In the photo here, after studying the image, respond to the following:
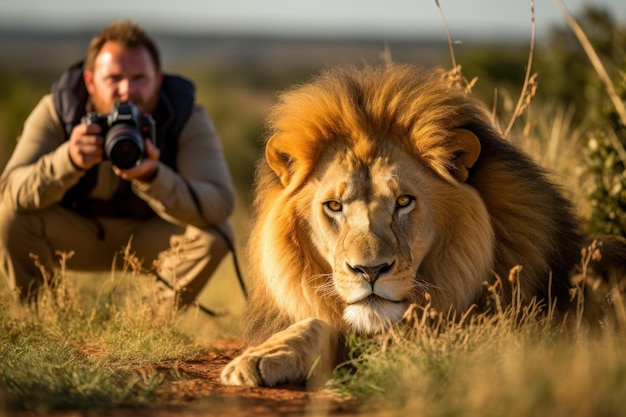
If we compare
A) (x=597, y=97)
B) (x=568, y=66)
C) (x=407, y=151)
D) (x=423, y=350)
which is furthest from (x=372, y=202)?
(x=568, y=66)

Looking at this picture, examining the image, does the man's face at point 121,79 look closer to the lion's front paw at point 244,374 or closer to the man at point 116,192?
the man at point 116,192

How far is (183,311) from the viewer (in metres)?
5.64

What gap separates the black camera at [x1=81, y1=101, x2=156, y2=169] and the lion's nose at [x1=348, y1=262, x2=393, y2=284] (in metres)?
1.98

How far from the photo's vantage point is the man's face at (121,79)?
238 inches

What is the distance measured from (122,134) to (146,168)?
28 cm

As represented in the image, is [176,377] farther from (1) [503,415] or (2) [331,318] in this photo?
(1) [503,415]

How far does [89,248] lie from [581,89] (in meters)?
10.1

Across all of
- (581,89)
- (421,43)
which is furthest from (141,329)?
(421,43)

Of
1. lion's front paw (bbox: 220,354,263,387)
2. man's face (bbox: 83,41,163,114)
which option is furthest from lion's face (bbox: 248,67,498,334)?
man's face (bbox: 83,41,163,114)

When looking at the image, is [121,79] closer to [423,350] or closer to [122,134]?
[122,134]

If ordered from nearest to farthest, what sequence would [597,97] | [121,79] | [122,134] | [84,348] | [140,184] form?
[84,348]
[122,134]
[140,184]
[121,79]
[597,97]

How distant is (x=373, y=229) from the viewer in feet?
12.6

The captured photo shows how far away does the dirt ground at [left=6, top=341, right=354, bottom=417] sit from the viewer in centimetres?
312

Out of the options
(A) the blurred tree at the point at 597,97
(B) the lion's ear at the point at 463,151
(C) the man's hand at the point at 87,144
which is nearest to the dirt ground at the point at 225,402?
(B) the lion's ear at the point at 463,151
